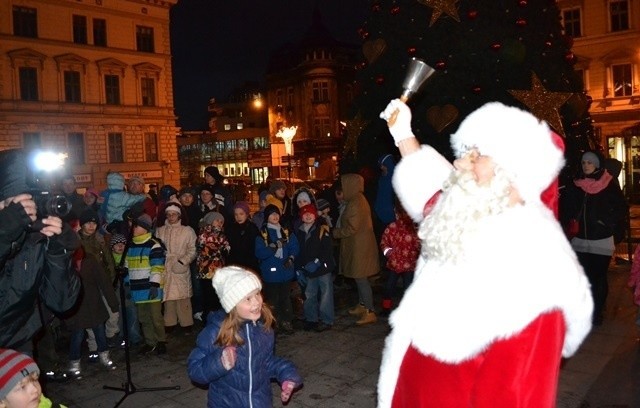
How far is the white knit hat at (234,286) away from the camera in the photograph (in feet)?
11.7

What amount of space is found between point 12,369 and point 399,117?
229 centimetres

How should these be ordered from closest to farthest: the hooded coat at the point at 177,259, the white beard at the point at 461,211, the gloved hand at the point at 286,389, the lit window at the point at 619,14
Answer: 1. the white beard at the point at 461,211
2. the gloved hand at the point at 286,389
3. the hooded coat at the point at 177,259
4. the lit window at the point at 619,14

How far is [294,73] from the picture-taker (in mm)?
60406

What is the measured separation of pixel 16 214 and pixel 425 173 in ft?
7.04

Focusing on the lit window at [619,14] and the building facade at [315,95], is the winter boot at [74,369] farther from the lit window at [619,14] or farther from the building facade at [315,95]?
the building facade at [315,95]

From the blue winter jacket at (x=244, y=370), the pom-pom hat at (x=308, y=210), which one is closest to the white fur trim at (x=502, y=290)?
the blue winter jacket at (x=244, y=370)

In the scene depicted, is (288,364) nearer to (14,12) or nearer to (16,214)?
(16,214)

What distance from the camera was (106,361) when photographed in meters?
6.19

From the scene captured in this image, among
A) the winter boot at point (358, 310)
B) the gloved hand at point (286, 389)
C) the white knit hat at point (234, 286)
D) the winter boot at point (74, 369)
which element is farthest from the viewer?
the winter boot at point (358, 310)

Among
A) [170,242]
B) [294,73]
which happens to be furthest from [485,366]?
[294,73]

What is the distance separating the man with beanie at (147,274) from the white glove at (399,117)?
436 cm

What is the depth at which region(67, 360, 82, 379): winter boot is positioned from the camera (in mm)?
5930

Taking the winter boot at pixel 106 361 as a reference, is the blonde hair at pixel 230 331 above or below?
above

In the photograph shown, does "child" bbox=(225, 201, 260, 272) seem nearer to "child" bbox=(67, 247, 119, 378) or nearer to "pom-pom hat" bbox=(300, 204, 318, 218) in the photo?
"pom-pom hat" bbox=(300, 204, 318, 218)
